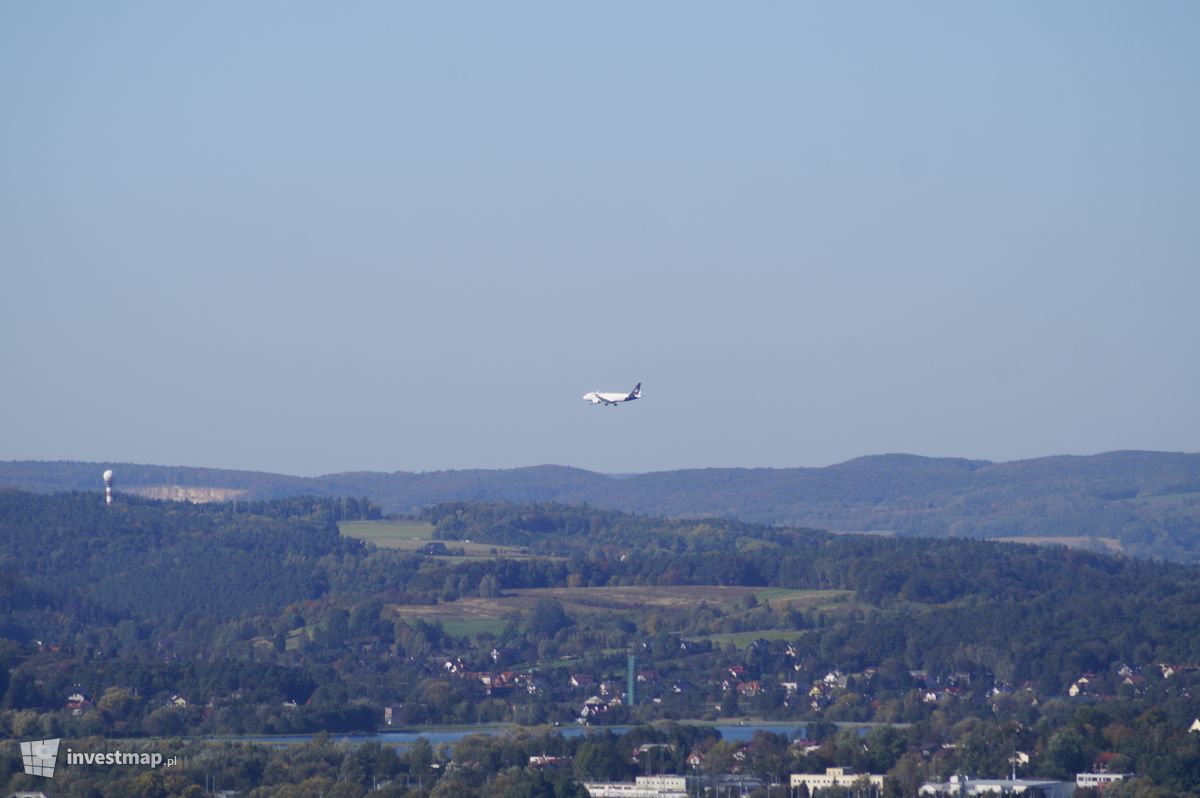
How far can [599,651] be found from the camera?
141 meters

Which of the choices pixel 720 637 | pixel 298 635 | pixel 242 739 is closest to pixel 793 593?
pixel 720 637

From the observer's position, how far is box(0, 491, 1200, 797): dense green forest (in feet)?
282

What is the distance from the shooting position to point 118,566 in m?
191

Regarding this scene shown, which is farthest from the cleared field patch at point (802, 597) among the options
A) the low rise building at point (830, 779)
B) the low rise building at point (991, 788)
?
the low rise building at point (991, 788)

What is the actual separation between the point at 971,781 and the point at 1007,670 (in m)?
50.9

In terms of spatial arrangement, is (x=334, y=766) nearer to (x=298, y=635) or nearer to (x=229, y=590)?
(x=298, y=635)

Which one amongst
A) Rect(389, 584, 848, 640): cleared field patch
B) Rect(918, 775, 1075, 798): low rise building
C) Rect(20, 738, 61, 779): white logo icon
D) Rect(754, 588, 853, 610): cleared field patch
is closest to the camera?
Rect(20, 738, 61, 779): white logo icon

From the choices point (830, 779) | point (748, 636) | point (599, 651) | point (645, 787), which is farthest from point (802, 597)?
point (645, 787)

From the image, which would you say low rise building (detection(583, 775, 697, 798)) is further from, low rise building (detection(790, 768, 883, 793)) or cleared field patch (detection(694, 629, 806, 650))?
cleared field patch (detection(694, 629, 806, 650))

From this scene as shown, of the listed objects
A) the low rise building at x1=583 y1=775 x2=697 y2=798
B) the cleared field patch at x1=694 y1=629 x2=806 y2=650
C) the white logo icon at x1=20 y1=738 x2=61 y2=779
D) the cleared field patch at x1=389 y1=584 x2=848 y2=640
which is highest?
the cleared field patch at x1=389 y1=584 x2=848 y2=640

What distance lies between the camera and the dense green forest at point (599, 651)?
86062 mm

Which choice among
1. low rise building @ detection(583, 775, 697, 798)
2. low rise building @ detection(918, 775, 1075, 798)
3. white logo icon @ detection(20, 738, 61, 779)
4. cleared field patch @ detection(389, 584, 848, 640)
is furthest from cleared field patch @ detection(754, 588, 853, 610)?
white logo icon @ detection(20, 738, 61, 779)

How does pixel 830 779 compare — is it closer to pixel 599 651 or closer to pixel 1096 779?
pixel 1096 779

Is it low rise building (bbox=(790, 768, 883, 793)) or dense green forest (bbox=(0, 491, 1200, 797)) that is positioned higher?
dense green forest (bbox=(0, 491, 1200, 797))
